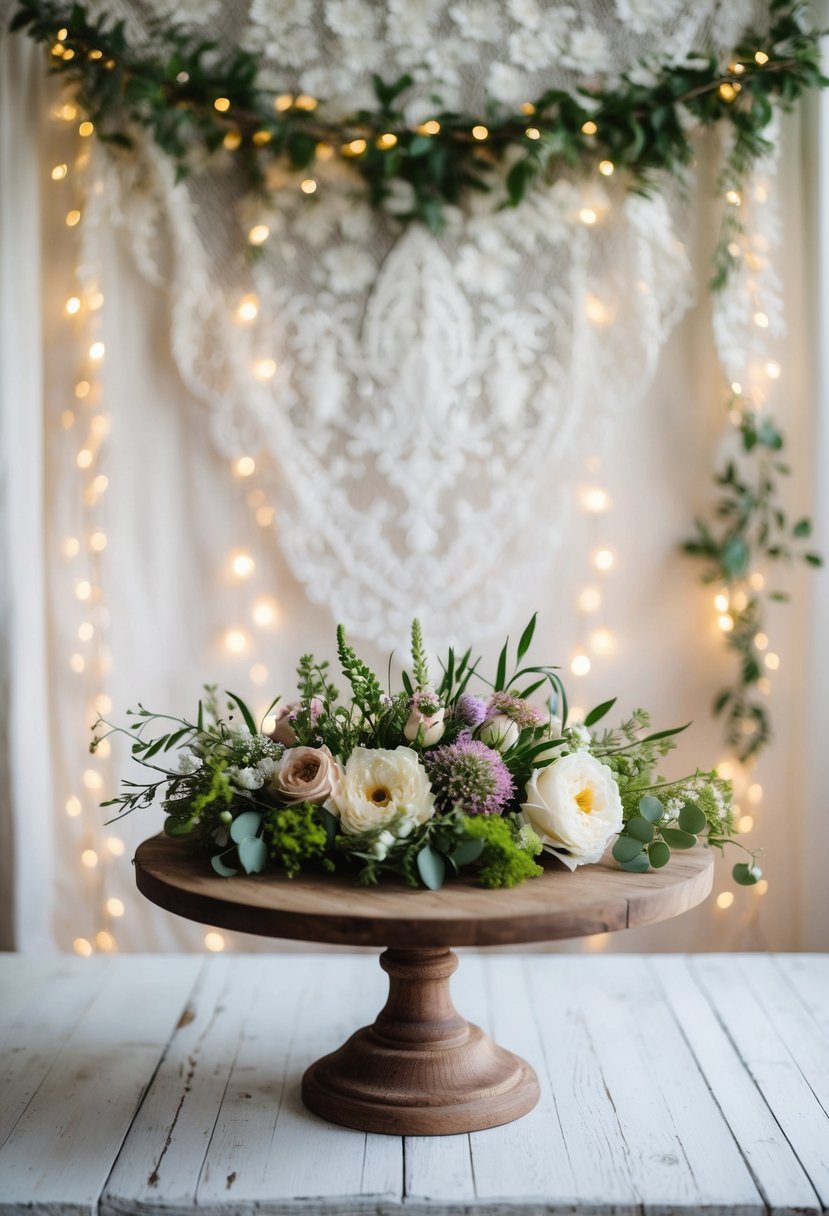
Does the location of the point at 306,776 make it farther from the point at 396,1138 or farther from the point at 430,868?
the point at 396,1138

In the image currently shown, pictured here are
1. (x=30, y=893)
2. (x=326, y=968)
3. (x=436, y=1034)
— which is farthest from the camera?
(x=30, y=893)

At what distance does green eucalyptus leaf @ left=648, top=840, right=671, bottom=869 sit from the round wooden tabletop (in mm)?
15

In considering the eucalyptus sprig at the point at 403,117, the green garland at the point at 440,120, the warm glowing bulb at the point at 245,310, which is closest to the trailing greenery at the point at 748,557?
Answer: the green garland at the point at 440,120

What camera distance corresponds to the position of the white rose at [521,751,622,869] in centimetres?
152

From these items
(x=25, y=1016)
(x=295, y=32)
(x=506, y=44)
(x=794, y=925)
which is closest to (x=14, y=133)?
(x=295, y=32)

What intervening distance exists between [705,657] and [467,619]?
561 millimetres

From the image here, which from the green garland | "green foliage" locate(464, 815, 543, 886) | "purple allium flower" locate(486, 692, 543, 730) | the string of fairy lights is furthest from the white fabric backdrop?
"green foliage" locate(464, 815, 543, 886)

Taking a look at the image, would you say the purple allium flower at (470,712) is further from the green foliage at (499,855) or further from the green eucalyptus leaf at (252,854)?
the green eucalyptus leaf at (252,854)

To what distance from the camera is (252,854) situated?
59.2 inches

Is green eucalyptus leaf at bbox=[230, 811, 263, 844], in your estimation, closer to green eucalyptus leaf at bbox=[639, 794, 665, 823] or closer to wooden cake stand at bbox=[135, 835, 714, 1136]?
wooden cake stand at bbox=[135, 835, 714, 1136]

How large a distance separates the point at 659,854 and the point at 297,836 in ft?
1.65

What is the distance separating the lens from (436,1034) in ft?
5.48

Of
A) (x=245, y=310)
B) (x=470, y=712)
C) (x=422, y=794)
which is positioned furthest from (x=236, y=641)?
(x=422, y=794)

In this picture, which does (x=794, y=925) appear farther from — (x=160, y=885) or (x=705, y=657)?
(x=160, y=885)
